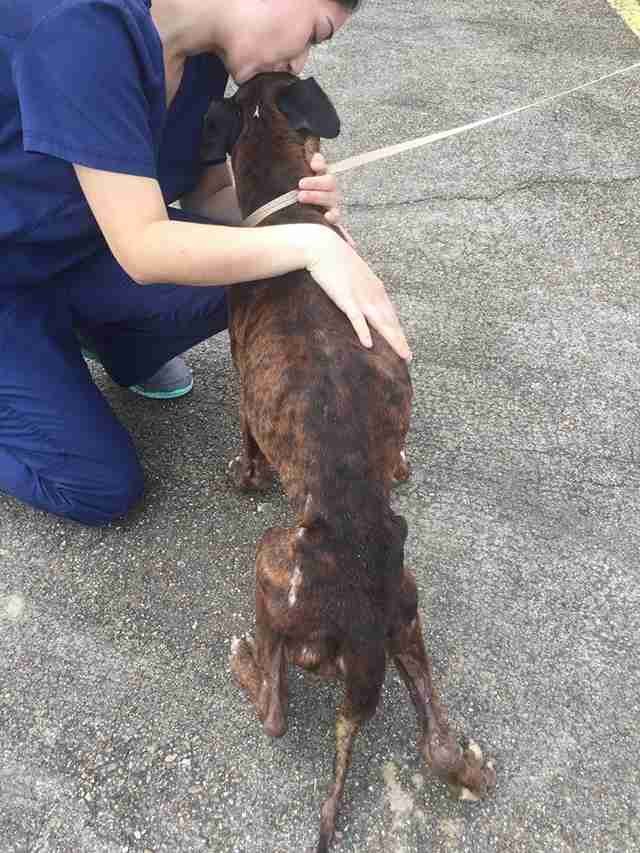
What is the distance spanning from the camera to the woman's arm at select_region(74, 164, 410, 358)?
6.87ft

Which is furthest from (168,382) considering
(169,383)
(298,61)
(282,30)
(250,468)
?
(282,30)

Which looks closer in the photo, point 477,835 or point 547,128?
point 477,835

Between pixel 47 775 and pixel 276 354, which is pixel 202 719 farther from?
pixel 276 354

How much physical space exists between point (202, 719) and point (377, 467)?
0.95 meters

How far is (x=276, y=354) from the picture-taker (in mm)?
2256

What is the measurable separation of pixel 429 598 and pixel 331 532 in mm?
809

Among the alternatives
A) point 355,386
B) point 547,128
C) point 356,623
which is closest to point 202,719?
point 356,623

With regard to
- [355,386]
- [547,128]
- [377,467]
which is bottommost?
[547,128]

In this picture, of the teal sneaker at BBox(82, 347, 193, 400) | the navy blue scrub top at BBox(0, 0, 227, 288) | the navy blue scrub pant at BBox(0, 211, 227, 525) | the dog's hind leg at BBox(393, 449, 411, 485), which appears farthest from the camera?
the teal sneaker at BBox(82, 347, 193, 400)

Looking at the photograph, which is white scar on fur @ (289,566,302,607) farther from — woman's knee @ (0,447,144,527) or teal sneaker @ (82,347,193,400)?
teal sneaker @ (82,347,193,400)

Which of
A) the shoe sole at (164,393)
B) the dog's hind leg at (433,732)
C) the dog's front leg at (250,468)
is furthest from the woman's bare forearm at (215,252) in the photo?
the shoe sole at (164,393)

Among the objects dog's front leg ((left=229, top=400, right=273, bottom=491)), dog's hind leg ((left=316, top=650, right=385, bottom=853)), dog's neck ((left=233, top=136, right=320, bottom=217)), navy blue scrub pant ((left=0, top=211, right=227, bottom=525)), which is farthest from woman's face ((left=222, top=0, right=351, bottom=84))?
dog's hind leg ((left=316, top=650, right=385, bottom=853))

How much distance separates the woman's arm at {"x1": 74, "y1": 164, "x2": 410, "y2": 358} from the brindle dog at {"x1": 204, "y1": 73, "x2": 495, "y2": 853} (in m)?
0.08

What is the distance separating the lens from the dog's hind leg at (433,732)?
2082 millimetres
